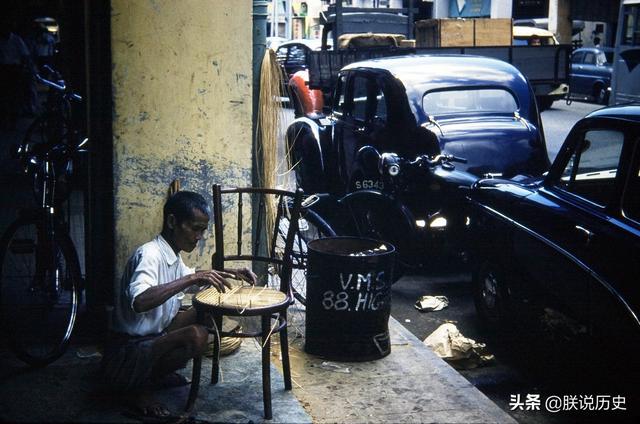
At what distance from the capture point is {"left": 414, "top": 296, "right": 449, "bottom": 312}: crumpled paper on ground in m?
6.74

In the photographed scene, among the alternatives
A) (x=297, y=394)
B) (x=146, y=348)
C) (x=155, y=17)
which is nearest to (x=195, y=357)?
(x=146, y=348)

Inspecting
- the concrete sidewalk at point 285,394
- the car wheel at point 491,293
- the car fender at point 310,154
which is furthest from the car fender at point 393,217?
the car fender at point 310,154

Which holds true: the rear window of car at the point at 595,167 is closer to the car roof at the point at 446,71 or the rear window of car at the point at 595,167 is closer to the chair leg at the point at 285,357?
the chair leg at the point at 285,357

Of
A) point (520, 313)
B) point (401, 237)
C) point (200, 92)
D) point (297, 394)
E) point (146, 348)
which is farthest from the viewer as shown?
point (401, 237)

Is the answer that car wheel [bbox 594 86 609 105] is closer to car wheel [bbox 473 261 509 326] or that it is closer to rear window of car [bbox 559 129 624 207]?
car wheel [bbox 473 261 509 326]

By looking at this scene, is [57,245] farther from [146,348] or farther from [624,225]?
[624,225]

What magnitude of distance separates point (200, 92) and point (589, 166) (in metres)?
2.34

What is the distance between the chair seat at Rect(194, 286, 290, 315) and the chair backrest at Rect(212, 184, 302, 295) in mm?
251

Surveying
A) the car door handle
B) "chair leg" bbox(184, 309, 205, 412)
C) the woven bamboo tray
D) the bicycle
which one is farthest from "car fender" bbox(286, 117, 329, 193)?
Answer: "chair leg" bbox(184, 309, 205, 412)

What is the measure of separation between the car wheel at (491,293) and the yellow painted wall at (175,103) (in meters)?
2.10

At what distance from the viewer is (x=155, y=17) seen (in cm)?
471

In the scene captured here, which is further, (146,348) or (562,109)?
(562,109)

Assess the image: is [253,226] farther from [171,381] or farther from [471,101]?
[471,101]

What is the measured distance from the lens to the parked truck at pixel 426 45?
1375 centimetres
